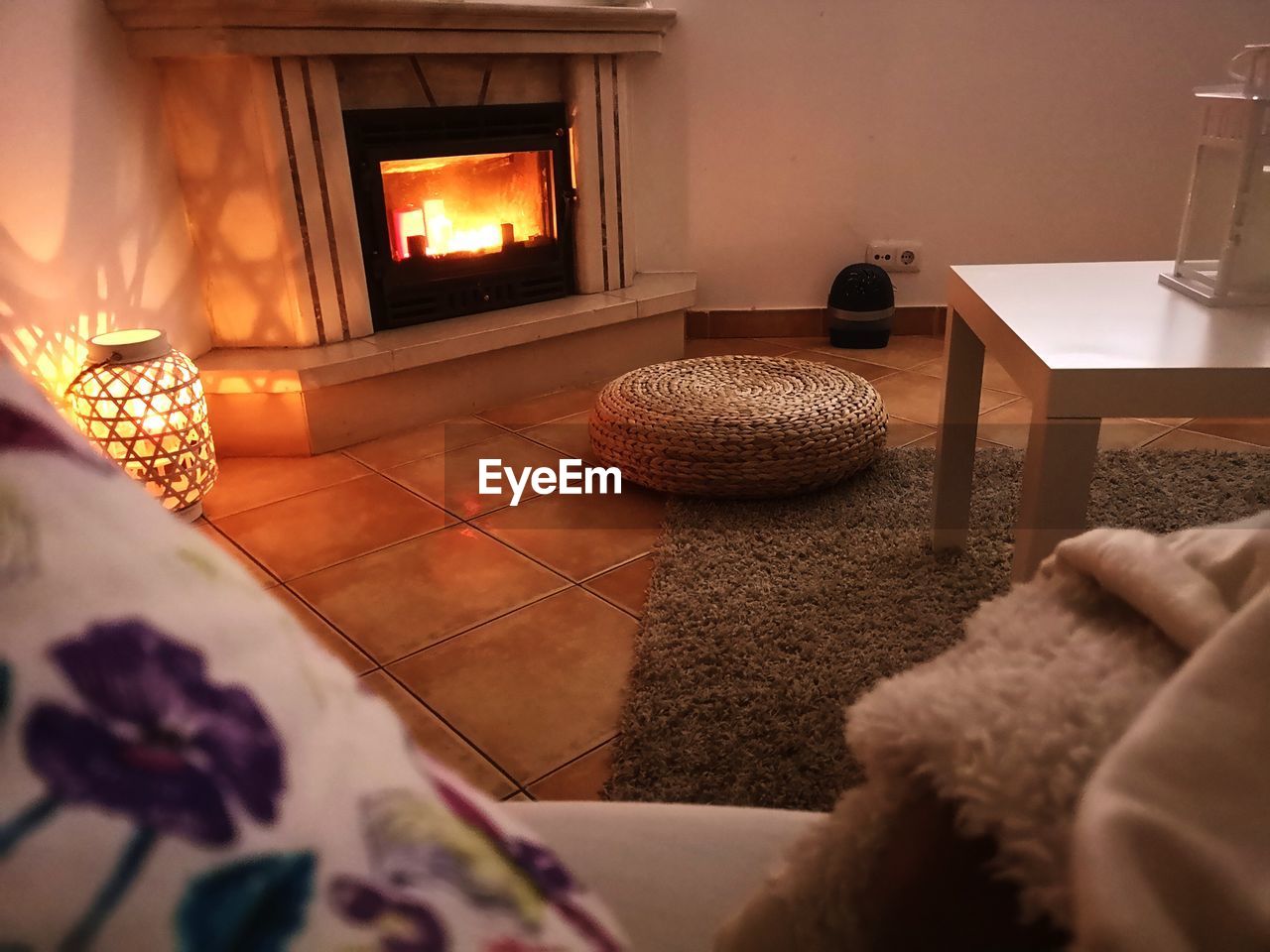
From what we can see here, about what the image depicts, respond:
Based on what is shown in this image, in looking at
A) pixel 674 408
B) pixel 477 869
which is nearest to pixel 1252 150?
pixel 674 408

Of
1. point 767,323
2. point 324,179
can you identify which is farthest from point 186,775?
point 767,323

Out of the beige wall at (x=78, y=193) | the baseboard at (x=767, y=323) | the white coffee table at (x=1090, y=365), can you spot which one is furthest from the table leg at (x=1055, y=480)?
the baseboard at (x=767, y=323)

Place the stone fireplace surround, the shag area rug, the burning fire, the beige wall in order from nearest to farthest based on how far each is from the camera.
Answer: the shag area rug
the beige wall
the stone fireplace surround
the burning fire

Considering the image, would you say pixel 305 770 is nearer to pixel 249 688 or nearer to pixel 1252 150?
pixel 249 688

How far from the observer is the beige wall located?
5.50 ft

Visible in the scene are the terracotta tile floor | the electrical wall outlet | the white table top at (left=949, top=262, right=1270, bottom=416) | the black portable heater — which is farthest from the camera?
the electrical wall outlet

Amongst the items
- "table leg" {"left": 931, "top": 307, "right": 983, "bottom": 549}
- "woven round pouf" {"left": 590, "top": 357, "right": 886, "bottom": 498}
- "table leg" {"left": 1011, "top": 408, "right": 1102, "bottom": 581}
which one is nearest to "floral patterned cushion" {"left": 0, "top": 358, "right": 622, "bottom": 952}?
"table leg" {"left": 1011, "top": 408, "right": 1102, "bottom": 581}

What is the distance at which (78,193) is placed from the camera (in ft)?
6.06

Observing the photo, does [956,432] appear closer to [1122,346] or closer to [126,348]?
[1122,346]

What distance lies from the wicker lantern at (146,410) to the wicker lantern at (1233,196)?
5.58ft

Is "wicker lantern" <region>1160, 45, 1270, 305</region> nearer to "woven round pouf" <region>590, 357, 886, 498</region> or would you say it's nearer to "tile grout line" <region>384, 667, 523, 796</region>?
"woven round pouf" <region>590, 357, 886, 498</region>

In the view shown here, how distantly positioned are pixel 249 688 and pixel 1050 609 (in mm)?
266

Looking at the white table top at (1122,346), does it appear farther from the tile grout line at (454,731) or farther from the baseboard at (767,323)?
the baseboard at (767,323)

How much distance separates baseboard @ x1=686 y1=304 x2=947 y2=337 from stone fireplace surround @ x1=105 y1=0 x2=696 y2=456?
2.07 feet
